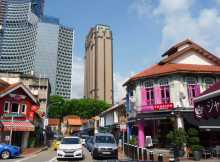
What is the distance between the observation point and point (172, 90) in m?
29.9

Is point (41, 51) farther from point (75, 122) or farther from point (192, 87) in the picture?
point (192, 87)

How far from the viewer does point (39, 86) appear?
79812 mm

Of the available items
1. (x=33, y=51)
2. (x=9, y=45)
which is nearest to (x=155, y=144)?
(x=33, y=51)

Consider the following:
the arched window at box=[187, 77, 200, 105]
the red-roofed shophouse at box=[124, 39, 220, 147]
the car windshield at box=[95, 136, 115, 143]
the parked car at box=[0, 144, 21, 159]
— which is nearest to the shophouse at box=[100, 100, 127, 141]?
the red-roofed shophouse at box=[124, 39, 220, 147]

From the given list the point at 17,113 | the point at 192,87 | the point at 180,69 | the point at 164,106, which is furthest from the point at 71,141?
the point at 17,113

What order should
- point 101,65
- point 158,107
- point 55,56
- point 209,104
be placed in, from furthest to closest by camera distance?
point 55,56 < point 101,65 < point 158,107 < point 209,104

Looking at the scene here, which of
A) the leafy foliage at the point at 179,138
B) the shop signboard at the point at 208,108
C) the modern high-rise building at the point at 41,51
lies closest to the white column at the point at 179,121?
the leafy foliage at the point at 179,138

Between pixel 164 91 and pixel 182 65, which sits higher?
pixel 182 65

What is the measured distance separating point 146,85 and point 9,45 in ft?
552

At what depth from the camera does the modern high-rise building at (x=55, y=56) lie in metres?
174

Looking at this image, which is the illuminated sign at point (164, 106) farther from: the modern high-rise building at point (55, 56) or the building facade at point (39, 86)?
the modern high-rise building at point (55, 56)

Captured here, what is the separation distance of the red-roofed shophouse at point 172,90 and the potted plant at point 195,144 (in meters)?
2.04

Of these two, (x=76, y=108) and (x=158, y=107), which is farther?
(x=76, y=108)

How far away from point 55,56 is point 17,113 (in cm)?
15155
